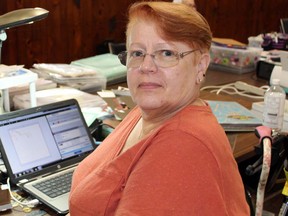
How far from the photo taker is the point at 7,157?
4.75 feet

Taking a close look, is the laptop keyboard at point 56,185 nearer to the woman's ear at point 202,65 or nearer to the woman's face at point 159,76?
the woman's face at point 159,76

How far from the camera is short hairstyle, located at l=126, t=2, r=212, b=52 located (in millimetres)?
1068

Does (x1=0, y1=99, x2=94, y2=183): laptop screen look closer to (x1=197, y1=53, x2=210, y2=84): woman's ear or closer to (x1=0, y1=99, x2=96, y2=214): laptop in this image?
(x1=0, y1=99, x2=96, y2=214): laptop

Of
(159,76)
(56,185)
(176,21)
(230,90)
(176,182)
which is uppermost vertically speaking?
(176,21)

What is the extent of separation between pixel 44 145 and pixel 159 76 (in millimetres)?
620

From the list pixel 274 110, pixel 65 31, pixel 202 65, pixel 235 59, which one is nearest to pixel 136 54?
pixel 202 65

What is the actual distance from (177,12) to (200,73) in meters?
0.17

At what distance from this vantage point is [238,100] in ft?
7.86

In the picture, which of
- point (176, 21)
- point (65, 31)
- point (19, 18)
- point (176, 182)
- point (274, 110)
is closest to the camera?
point (176, 182)

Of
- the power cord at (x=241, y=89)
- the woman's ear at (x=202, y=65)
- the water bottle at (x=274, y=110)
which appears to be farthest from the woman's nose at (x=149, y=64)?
the power cord at (x=241, y=89)

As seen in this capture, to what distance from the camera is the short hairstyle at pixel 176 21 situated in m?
1.07

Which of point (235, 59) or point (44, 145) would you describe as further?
point (235, 59)

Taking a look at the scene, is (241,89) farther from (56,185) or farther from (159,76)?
(159,76)

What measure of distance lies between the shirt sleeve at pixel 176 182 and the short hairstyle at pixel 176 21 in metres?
0.24
